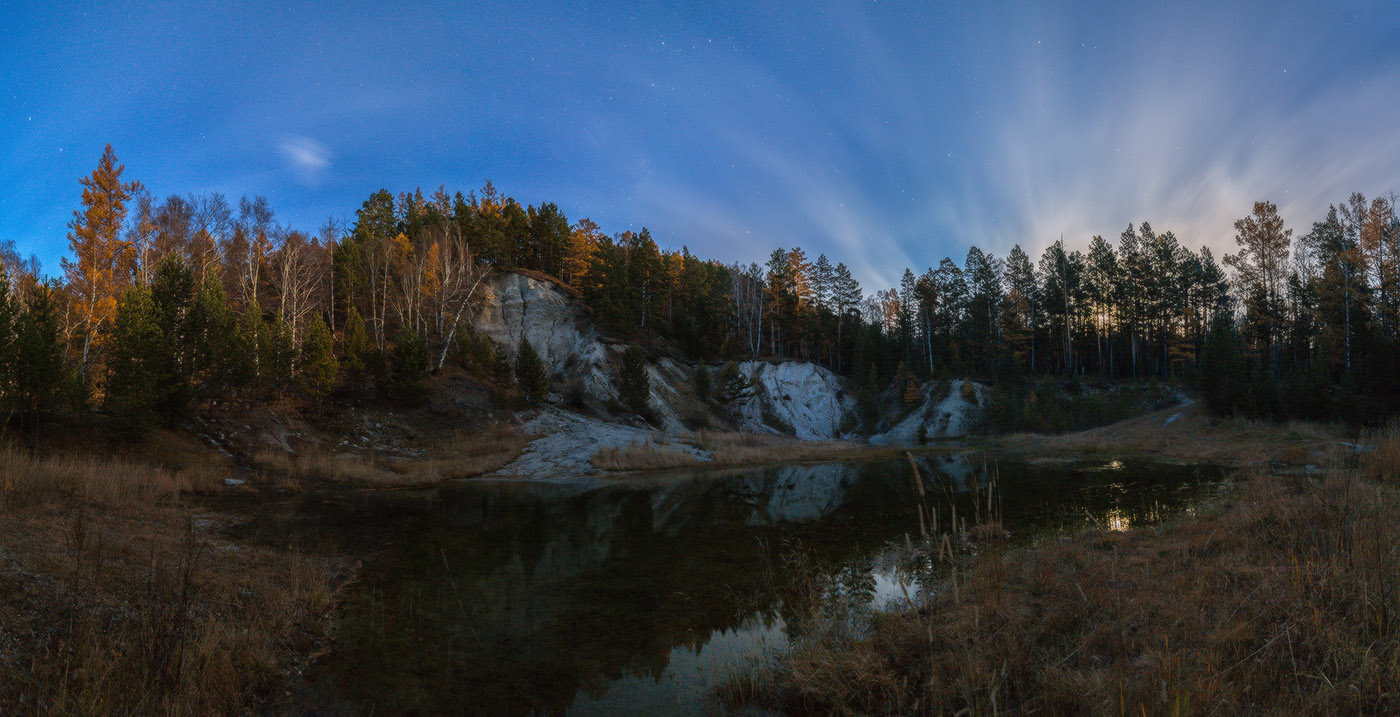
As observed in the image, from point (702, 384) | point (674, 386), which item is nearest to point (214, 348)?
point (674, 386)

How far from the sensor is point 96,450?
22.1m

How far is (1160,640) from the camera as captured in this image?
4816 millimetres

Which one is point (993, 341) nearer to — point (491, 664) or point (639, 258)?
point (639, 258)

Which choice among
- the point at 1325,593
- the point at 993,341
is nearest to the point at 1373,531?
the point at 1325,593

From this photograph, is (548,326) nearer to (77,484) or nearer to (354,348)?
(354,348)

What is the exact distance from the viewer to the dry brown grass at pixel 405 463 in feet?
84.4

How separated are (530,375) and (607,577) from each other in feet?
127

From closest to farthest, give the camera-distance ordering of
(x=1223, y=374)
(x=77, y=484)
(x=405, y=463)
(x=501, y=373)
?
(x=77, y=484), (x=405, y=463), (x=1223, y=374), (x=501, y=373)

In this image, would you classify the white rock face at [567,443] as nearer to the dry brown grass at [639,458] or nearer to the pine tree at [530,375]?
the dry brown grass at [639,458]

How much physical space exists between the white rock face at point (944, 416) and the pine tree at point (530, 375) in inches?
1376

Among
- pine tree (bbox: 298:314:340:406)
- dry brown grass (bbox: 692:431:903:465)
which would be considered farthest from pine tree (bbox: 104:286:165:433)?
dry brown grass (bbox: 692:431:903:465)

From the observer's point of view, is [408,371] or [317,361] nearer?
[317,361]

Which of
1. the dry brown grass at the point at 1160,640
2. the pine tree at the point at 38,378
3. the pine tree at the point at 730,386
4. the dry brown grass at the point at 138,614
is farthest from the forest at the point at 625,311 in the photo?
the dry brown grass at the point at 1160,640

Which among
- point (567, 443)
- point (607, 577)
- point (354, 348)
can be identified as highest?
point (354, 348)
